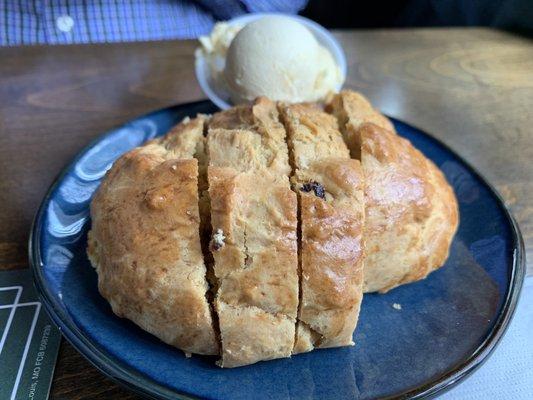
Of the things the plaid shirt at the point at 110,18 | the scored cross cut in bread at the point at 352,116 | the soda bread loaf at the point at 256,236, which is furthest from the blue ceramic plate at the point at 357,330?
the plaid shirt at the point at 110,18

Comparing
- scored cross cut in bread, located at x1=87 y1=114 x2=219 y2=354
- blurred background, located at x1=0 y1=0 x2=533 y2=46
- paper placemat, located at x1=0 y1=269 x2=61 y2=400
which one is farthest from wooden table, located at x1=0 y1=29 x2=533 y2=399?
scored cross cut in bread, located at x1=87 y1=114 x2=219 y2=354

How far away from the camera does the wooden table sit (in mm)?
1594

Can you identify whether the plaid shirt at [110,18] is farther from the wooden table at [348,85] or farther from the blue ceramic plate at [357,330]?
the blue ceramic plate at [357,330]

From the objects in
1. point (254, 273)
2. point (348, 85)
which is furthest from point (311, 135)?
point (348, 85)

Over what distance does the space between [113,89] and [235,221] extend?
127 centimetres

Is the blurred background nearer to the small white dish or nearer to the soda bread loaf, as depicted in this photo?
the small white dish

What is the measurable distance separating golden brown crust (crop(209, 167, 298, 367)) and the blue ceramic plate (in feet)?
0.26

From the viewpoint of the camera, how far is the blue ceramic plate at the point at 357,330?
0.97 meters

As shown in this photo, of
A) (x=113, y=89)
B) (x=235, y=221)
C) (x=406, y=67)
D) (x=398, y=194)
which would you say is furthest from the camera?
(x=406, y=67)

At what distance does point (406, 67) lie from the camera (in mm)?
2340

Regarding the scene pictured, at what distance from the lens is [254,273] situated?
97cm

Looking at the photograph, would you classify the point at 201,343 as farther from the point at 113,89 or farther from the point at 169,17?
the point at 169,17

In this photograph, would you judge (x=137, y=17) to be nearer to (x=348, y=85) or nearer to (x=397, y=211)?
(x=348, y=85)

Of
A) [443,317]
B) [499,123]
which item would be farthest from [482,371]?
[499,123]
